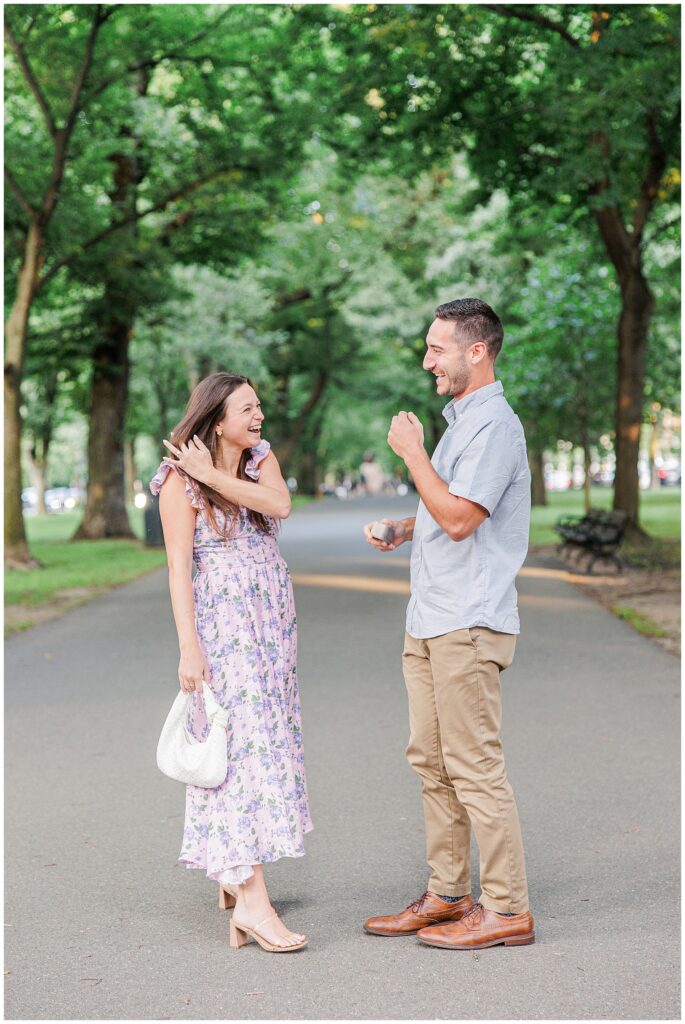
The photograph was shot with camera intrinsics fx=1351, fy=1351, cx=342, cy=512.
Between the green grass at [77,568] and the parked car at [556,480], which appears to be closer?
the green grass at [77,568]

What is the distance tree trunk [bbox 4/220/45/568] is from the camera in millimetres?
20797

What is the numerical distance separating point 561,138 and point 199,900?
16.5 metres

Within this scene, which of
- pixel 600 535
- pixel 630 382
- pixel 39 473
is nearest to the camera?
pixel 600 535

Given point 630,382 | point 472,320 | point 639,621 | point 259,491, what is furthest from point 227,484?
point 630,382

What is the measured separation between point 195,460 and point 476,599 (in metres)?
1.03

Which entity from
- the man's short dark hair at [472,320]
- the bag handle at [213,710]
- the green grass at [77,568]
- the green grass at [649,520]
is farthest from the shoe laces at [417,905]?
the green grass at [649,520]

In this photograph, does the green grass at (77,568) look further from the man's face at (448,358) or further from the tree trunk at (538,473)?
the tree trunk at (538,473)

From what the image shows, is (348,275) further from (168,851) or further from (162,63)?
(168,851)

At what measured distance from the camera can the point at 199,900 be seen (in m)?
4.89

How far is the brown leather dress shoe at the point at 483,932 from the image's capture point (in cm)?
425

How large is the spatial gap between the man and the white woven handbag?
0.70m

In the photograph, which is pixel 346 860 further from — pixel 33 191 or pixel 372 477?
pixel 372 477

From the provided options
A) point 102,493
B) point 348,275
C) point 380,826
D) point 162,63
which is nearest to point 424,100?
point 162,63

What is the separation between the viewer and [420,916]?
444 cm
